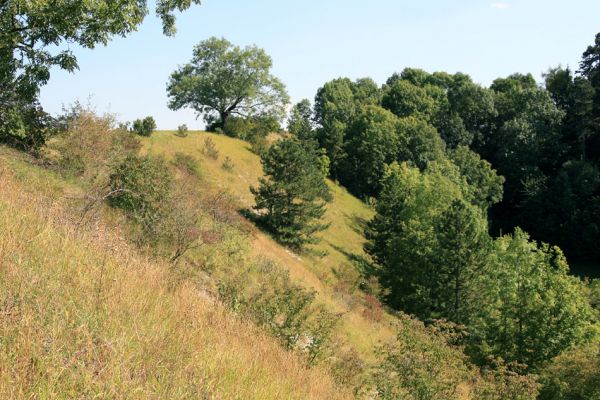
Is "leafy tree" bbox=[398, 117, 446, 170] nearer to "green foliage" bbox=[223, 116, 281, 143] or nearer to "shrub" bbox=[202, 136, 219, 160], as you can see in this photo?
"green foliage" bbox=[223, 116, 281, 143]

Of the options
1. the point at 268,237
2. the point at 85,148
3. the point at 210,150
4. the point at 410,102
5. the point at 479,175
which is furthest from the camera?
the point at 410,102

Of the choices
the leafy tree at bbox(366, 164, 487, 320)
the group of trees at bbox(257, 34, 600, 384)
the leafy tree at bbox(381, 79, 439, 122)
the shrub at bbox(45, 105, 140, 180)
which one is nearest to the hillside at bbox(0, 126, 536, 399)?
the shrub at bbox(45, 105, 140, 180)

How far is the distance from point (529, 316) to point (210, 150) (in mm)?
26794

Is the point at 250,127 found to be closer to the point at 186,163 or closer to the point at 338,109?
the point at 186,163

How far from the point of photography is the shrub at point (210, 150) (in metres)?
38.0

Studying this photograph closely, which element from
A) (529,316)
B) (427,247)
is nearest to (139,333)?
(529,316)

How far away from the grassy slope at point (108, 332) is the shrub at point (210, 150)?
32063mm

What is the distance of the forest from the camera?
8844mm

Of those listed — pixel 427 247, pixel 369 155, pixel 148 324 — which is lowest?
pixel 148 324

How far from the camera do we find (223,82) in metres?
43.9

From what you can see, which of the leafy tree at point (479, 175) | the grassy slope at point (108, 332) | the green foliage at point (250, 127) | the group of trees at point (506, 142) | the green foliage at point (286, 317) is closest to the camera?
the grassy slope at point (108, 332)

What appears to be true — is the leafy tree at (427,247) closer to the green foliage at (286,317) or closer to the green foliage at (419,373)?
the green foliage at (419,373)

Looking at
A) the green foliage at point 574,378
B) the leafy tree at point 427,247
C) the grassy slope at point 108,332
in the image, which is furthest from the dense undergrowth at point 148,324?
the leafy tree at point 427,247

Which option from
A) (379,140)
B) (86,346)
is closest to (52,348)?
(86,346)
